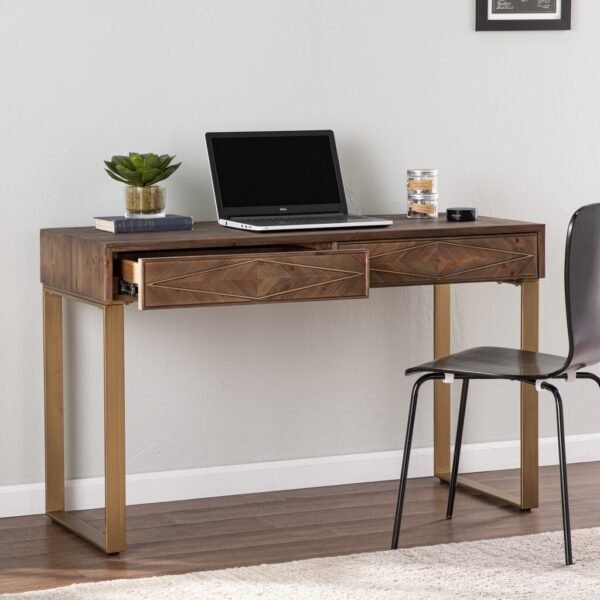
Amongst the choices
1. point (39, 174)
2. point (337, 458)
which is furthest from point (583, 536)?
point (39, 174)

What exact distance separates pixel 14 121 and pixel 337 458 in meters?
1.24

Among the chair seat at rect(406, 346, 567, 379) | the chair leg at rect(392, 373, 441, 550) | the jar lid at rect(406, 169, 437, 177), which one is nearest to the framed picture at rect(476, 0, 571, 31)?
Answer: the jar lid at rect(406, 169, 437, 177)

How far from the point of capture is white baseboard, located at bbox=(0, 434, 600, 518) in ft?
10.4

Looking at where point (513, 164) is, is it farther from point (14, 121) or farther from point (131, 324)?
point (14, 121)

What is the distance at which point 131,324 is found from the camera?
3.21m

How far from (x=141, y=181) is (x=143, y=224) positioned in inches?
5.2

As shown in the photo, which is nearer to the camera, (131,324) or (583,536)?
(583,536)

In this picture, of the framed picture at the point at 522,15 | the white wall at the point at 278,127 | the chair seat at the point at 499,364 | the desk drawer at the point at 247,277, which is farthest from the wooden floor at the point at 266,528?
the framed picture at the point at 522,15

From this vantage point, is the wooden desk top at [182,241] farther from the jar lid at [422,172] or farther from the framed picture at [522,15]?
the framed picture at [522,15]

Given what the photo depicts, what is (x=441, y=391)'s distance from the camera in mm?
3494

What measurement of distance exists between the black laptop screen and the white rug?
3.06 ft

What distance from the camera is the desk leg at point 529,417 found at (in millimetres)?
3156

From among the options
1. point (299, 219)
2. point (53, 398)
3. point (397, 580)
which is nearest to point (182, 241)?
point (299, 219)

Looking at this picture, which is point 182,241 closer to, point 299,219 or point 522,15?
point 299,219
